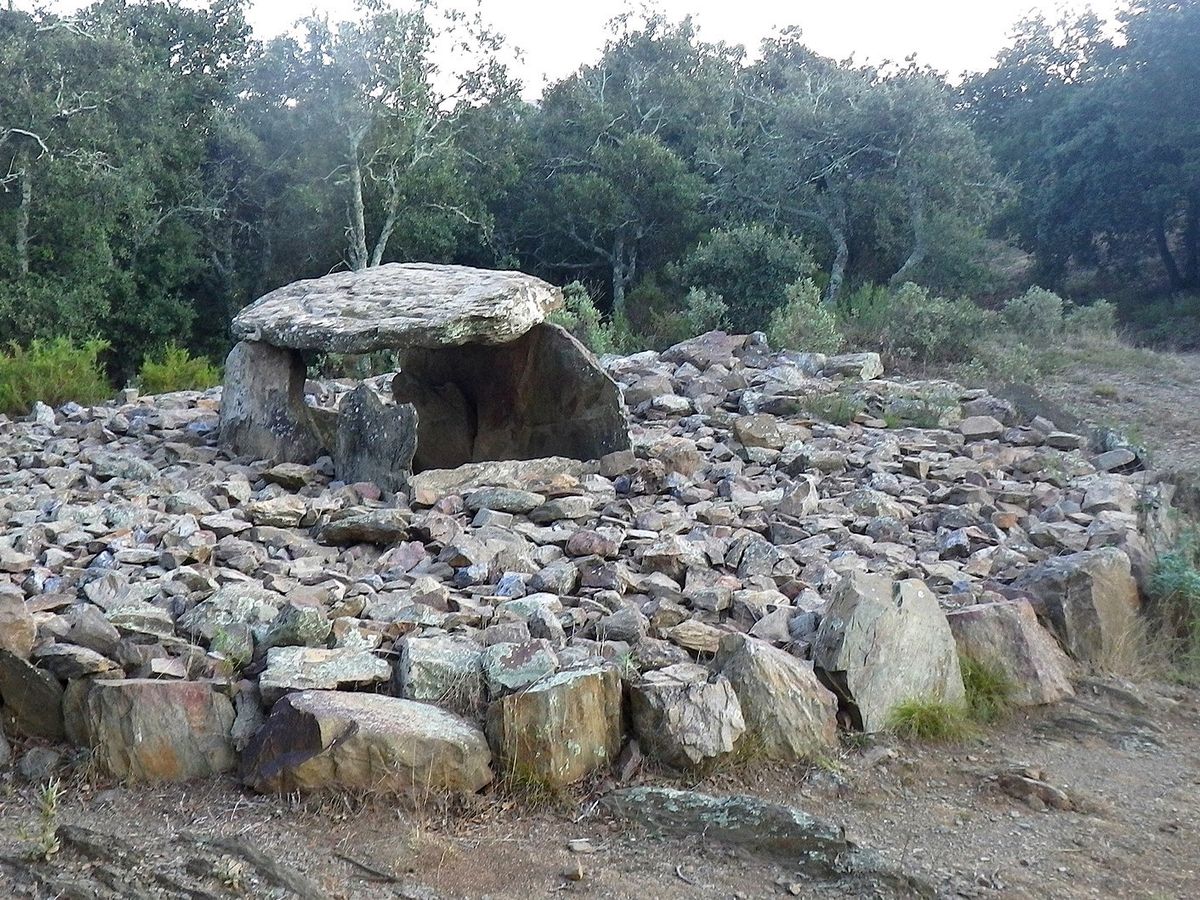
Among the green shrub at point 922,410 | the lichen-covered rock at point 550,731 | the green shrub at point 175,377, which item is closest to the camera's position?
the lichen-covered rock at point 550,731

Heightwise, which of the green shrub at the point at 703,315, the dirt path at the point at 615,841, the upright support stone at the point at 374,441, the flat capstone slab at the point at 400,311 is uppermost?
the green shrub at the point at 703,315

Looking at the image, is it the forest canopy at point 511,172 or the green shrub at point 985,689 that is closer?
the green shrub at point 985,689

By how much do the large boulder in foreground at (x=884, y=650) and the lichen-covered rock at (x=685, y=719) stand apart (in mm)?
438

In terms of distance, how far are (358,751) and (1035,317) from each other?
31.2ft

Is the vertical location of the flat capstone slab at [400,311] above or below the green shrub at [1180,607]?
above

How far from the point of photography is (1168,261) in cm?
1811

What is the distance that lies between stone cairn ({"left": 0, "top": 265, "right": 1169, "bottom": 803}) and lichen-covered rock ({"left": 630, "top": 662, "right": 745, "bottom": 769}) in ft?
0.03

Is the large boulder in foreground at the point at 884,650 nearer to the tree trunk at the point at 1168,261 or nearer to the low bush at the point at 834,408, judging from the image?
the low bush at the point at 834,408

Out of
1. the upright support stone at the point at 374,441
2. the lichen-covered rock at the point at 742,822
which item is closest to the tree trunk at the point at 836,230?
the upright support stone at the point at 374,441

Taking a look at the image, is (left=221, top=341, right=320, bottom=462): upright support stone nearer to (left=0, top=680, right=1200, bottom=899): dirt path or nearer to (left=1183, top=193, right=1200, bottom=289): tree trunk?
(left=0, top=680, right=1200, bottom=899): dirt path

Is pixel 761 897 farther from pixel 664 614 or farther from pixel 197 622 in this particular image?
pixel 197 622

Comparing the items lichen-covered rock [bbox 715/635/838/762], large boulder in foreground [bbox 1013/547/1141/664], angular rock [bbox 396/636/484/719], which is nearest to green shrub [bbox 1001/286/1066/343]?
large boulder in foreground [bbox 1013/547/1141/664]

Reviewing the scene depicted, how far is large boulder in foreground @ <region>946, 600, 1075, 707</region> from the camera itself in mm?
3996

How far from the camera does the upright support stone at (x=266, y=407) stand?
6590 millimetres
